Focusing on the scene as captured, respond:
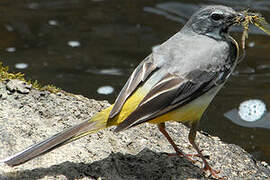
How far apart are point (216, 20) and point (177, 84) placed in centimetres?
99

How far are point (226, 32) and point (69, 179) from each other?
237 centimetres

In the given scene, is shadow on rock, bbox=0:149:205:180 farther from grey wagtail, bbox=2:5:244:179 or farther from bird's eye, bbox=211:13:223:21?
bird's eye, bbox=211:13:223:21

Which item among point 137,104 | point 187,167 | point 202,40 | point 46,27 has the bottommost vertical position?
point 46,27

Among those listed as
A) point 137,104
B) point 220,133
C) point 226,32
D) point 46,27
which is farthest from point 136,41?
point 137,104

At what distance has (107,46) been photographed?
10844 millimetres

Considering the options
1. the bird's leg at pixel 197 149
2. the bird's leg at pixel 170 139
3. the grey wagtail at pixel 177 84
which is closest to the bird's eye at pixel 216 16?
the grey wagtail at pixel 177 84

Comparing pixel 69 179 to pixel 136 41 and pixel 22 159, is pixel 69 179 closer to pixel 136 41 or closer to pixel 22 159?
pixel 22 159

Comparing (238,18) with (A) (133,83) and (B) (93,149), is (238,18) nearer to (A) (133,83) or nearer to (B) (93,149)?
(A) (133,83)

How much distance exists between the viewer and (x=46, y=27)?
37.7 ft

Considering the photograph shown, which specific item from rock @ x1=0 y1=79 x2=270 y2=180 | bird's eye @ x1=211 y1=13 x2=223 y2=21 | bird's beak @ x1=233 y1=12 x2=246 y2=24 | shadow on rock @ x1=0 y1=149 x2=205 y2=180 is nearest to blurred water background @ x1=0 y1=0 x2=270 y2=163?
rock @ x1=0 y1=79 x2=270 y2=180

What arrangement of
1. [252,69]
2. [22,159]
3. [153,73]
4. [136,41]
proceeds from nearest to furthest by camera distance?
1. [22,159]
2. [153,73]
3. [252,69]
4. [136,41]

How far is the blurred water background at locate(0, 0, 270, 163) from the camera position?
9.01 m

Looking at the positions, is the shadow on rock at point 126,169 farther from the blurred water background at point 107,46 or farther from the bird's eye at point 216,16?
the blurred water background at point 107,46

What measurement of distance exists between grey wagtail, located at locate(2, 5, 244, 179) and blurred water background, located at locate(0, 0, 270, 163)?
8.35 feet
